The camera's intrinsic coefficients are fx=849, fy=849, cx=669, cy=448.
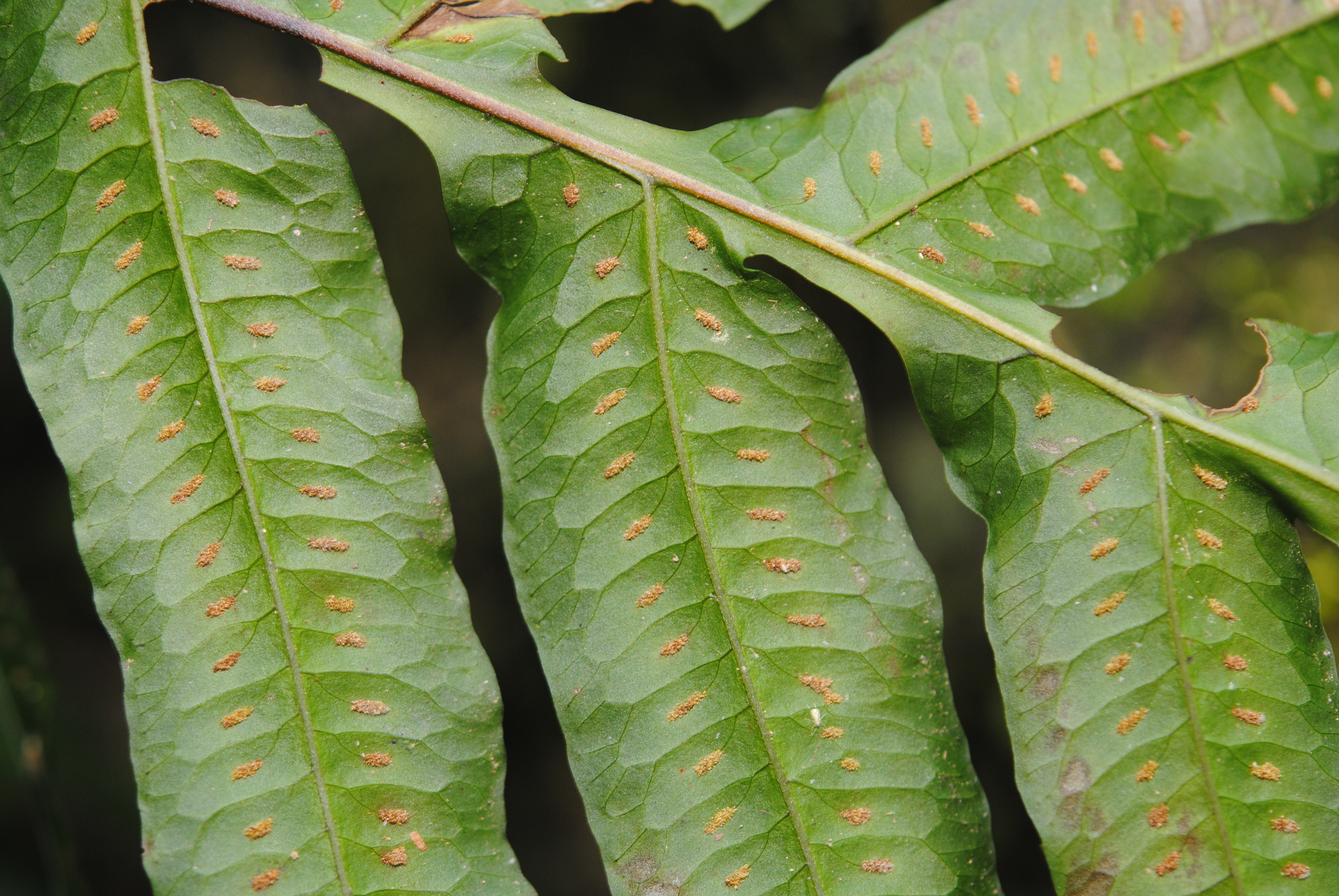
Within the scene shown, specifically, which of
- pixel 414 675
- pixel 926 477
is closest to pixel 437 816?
pixel 414 675

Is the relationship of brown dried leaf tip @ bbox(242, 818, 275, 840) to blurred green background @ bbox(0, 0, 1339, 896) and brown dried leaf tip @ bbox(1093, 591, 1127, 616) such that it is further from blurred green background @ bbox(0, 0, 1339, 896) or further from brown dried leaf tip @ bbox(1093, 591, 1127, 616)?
blurred green background @ bbox(0, 0, 1339, 896)

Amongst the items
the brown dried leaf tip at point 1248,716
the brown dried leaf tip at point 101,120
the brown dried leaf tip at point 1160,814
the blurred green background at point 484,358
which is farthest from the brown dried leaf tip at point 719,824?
the blurred green background at point 484,358

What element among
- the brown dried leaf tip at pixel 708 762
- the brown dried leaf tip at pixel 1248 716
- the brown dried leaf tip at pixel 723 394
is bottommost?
the brown dried leaf tip at pixel 1248 716

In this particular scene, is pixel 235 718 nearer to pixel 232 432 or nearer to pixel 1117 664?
pixel 232 432

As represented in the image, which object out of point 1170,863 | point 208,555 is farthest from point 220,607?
point 1170,863

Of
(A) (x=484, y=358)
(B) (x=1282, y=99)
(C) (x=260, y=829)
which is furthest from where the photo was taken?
(A) (x=484, y=358)

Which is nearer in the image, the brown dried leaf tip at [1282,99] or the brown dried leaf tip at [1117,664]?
the brown dried leaf tip at [1117,664]

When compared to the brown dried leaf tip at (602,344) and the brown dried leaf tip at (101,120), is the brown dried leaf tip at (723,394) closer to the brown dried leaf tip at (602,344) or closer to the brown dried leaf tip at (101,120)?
the brown dried leaf tip at (602,344)
